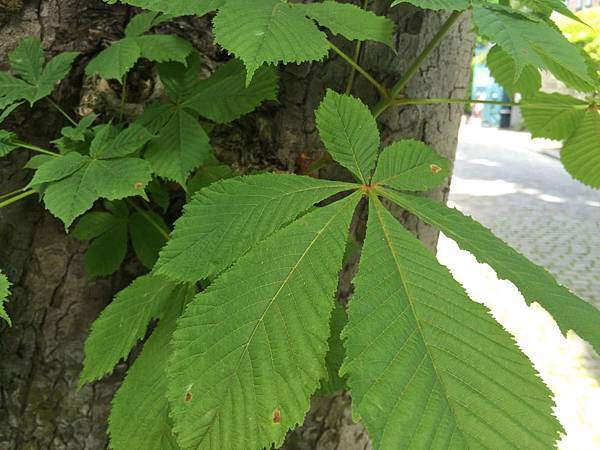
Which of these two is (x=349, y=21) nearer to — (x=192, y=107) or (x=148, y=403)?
(x=192, y=107)

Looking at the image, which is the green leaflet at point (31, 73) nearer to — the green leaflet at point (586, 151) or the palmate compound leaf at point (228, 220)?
the palmate compound leaf at point (228, 220)

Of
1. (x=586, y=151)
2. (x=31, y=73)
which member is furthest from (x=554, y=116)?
(x=31, y=73)

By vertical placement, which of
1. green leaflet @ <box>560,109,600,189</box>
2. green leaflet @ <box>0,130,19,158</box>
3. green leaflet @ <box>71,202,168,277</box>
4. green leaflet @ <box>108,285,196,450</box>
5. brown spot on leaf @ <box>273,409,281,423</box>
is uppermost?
green leaflet @ <box>560,109,600,189</box>

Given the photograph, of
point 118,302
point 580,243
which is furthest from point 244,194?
point 580,243

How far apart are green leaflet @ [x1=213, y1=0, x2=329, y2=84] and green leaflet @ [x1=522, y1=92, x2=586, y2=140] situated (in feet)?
1.40

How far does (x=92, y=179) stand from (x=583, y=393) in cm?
260

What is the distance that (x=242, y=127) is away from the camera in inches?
30.1

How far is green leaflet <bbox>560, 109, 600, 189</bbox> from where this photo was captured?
764 mm

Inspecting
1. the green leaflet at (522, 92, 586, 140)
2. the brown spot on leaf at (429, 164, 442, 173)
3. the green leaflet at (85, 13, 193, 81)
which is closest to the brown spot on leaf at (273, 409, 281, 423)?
the brown spot on leaf at (429, 164, 442, 173)

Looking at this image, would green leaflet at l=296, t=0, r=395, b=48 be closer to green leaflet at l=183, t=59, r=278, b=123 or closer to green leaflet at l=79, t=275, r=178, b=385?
green leaflet at l=183, t=59, r=278, b=123

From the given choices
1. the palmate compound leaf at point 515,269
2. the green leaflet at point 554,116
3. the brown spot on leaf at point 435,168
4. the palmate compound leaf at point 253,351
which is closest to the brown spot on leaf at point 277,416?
the palmate compound leaf at point 253,351

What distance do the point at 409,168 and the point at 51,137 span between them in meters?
0.54

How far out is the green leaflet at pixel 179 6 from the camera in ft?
1.60

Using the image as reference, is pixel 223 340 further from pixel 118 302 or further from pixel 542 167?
pixel 542 167
